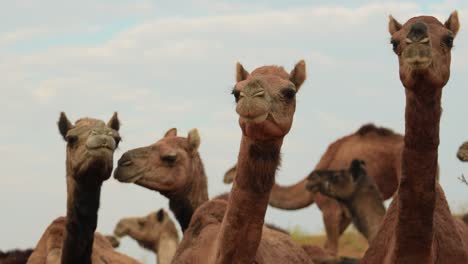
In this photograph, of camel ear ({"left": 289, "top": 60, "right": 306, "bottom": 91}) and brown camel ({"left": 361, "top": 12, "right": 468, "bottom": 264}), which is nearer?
brown camel ({"left": 361, "top": 12, "right": 468, "bottom": 264})

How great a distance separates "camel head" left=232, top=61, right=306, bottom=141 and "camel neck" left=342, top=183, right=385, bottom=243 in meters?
5.71

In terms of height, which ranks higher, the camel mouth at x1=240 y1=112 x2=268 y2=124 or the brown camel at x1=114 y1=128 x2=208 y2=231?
the camel mouth at x1=240 y1=112 x2=268 y2=124

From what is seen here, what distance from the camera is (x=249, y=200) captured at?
693 cm

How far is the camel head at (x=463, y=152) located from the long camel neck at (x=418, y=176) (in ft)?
1.71

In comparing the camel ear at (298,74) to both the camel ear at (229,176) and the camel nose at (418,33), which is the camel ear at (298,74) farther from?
the camel ear at (229,176)

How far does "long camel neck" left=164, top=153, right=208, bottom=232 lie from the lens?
10.6 m

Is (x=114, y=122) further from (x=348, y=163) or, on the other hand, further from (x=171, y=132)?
(x=348, y=163)

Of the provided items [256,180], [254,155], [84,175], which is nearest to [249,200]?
[256,180]

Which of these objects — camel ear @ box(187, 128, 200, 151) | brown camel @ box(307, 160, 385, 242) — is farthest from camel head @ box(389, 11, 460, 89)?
brown camel @ box(307, 160, 385, 242)

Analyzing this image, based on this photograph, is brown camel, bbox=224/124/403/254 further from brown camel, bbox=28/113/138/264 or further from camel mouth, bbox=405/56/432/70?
camel mouth, bbox=405/56/432/70

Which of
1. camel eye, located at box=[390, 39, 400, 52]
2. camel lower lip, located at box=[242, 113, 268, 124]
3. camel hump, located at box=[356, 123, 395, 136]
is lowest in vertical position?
camel lower lip, located at box=[242, 113, 268, 124]

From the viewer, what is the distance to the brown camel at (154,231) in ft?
47.0

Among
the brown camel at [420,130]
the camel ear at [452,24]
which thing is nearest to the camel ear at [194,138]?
the brown camel at [420,130]

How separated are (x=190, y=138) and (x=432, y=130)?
4.10 meters
